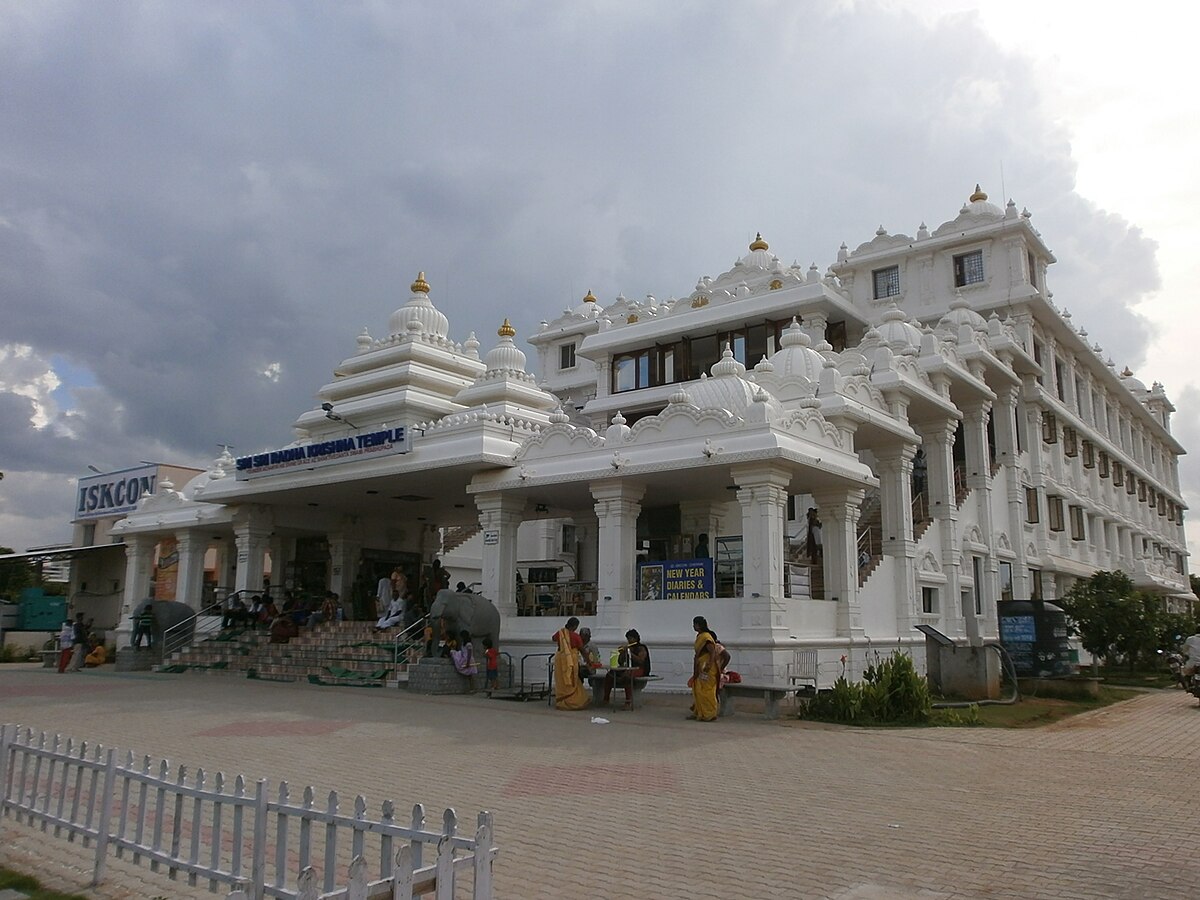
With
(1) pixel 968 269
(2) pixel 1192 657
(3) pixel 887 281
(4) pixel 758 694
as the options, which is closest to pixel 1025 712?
(4) pixel 758 694

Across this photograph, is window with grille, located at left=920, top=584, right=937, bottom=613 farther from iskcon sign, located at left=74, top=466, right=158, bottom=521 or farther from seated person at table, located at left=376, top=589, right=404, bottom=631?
iskcon sign, located at left=74, top=466, right=158, bottom=521

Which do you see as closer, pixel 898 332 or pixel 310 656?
pixel 310 656

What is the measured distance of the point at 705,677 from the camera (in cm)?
1393

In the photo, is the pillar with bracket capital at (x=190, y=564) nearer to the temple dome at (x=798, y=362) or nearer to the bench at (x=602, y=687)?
the bench at (x=602, y=687)

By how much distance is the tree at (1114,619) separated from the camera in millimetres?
23547

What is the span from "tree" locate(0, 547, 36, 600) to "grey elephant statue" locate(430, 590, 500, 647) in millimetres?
39468

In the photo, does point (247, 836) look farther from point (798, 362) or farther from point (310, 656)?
point (798, 362)

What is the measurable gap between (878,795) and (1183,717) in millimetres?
11289

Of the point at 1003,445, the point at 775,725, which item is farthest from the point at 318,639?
the point at 1003,445

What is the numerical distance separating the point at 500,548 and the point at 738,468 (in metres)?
6.37

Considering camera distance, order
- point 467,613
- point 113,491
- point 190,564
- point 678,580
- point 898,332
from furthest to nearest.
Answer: point 113,491 → point 190,564 → point 898,332 → point 467,613 → point 678,580

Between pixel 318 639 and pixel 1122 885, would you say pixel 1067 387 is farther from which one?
pixel 1122 885

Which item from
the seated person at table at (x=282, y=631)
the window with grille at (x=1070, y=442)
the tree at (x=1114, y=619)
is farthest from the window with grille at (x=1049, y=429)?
the seated person at table at (x=282, y=631)

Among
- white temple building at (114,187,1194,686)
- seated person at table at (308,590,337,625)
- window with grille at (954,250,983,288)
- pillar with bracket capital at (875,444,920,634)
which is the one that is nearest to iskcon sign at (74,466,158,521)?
white temple building at (114,187,1194,686)
